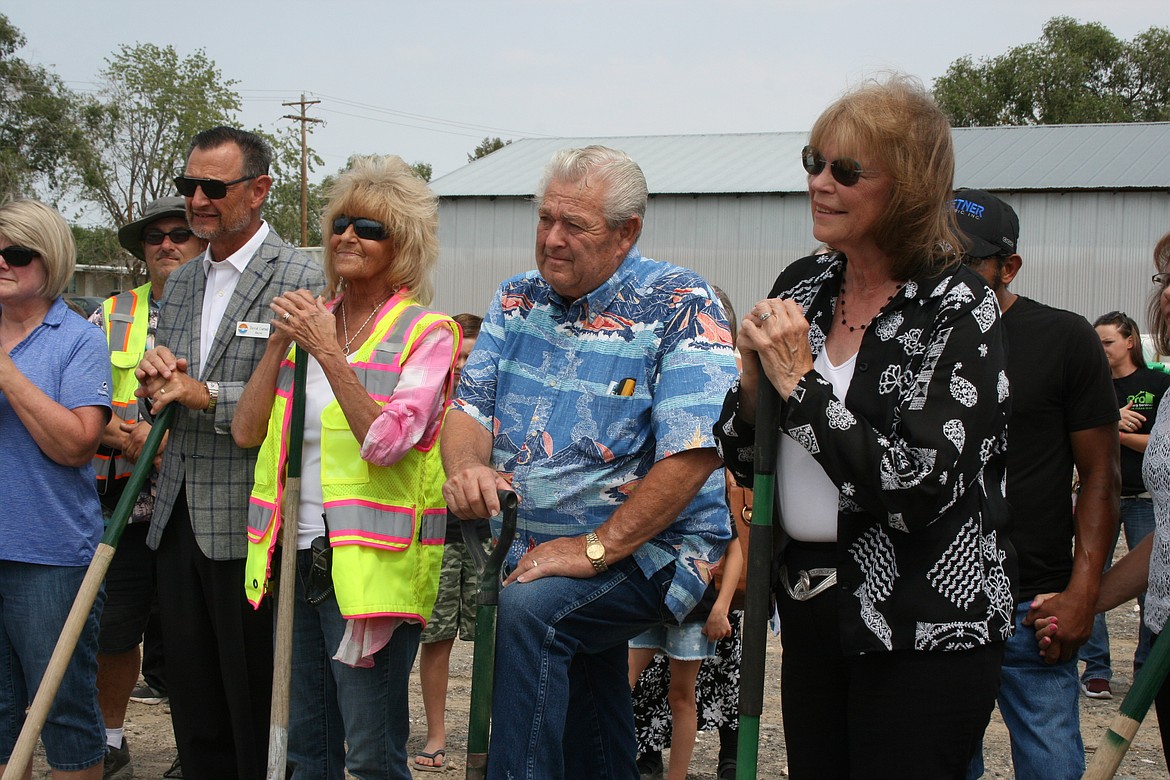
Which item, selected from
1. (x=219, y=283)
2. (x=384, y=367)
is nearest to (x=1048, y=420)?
(x=384, y=367)

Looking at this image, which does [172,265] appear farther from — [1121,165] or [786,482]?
[1121,165]

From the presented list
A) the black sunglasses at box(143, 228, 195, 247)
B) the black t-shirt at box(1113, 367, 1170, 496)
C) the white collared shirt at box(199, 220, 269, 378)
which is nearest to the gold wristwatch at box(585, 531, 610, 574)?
the white collared shirt at box(199, 220, 269, 378)

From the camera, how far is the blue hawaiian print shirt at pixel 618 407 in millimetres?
3113

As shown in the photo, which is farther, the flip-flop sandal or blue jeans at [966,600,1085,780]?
the flip-flop sandal

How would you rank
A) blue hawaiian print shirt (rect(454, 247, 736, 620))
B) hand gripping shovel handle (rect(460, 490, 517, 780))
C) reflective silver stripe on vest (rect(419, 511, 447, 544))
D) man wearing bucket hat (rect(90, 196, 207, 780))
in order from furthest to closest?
man wearing bucket hat (rect(90, 196, 207, 780)) < reflective silver stripe on vest (rect(419, 511, 447, 544)) < blue hawaiian print shirt (rect(454, 247, 736, 620)) < hand gripping shovel handle (rect(460, 490, 517, 780))

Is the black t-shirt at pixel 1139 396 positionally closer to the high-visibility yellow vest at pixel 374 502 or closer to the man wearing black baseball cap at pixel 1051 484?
the man wearing black baseball cap at pixel 1051 484

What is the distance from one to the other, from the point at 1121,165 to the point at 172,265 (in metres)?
27.8

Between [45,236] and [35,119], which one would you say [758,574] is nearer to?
[45,236]

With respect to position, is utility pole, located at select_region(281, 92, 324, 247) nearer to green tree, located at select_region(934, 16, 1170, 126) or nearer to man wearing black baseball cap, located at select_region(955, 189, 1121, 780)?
green tree, located at select_region(934, 16, 1170, 126)

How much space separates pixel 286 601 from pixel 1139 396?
6.45 m

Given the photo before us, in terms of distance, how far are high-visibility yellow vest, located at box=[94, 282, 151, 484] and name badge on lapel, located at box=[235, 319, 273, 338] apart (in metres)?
1.31

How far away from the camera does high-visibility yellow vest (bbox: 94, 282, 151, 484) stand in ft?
16.3

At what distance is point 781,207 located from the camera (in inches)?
1169

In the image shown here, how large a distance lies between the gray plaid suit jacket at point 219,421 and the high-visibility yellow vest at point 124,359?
1014 mm
